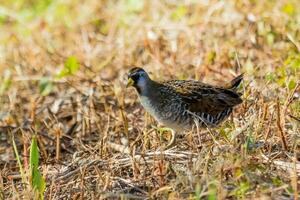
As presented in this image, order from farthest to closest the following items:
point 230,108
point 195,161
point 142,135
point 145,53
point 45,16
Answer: point 45,16 < point 145,53 < point 230,108 < point 142,135 < point 195,161

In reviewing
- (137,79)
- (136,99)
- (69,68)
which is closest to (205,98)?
(137,79)

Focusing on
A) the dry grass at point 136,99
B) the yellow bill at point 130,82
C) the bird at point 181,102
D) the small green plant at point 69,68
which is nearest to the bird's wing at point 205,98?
the bird at point 181,102

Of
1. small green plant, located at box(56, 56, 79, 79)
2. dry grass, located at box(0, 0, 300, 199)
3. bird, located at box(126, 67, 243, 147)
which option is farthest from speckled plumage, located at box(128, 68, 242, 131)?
small green plant, located at box(56, 56, 79, 79)

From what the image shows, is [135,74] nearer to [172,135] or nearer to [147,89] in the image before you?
[147,89]

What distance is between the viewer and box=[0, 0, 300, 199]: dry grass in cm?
518

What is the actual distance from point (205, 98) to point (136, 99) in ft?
4.78

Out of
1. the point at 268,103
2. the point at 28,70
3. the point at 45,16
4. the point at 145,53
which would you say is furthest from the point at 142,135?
the point at 45,16

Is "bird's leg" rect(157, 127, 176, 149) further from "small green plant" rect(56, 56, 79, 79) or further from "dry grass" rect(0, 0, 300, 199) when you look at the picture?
"small green plant" rect(56, 56, 79, 79)

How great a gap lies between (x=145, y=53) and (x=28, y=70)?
1432 millimetres

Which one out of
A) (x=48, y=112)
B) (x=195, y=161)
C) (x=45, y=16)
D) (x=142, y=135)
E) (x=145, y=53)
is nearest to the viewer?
(x=195, y=161)

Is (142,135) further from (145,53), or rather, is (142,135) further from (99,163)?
(145,53)

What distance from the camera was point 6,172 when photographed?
6324 millimetres

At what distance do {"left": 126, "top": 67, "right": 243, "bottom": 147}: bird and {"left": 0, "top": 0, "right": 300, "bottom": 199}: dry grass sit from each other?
143mm

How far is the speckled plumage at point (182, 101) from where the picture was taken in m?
6.69
